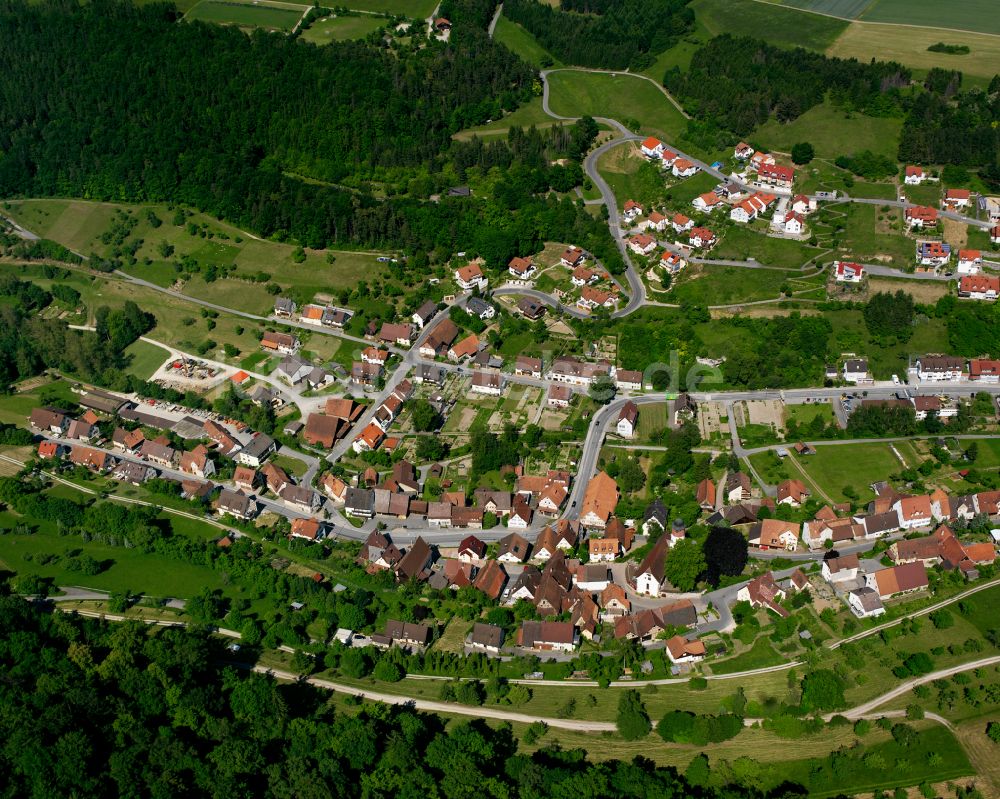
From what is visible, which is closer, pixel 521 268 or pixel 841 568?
pixel 841 568

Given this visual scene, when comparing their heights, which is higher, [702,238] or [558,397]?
[702,238]

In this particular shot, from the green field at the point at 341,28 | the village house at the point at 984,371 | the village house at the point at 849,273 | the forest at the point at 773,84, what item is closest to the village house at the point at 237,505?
the village house at the point at 849,273

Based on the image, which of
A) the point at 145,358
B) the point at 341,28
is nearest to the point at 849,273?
the point at 145,358

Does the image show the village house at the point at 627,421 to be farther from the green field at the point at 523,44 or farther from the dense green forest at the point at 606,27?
the green field at the point at 523,44

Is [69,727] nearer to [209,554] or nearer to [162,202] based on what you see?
[209,554]

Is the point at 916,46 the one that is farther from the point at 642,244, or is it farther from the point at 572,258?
the point at 572,258

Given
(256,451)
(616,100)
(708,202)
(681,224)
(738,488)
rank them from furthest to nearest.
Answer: (616,100) < (708,202) < (681,224) < (256,451) < (738,488)
